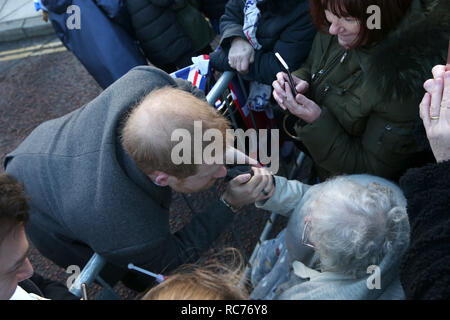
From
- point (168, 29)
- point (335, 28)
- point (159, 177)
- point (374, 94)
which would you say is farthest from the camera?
point (168, 29)

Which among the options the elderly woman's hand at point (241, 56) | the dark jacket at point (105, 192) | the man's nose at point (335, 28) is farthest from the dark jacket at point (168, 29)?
the man's nose at point (335, 28)

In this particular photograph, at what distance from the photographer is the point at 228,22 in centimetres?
269

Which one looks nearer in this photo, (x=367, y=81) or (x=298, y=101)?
(x=367, y=81)

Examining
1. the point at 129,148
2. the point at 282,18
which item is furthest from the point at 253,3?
the point at 129,148

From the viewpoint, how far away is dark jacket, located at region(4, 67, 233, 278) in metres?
1.57

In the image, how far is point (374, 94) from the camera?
175 cm

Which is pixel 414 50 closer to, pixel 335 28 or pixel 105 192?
pixel 335 28

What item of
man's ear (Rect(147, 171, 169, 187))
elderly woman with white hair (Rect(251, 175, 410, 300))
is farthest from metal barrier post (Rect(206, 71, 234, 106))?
elderly woman with white hair (Rect(251, 175, 410, 300))

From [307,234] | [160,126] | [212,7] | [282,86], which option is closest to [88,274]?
[160,126]

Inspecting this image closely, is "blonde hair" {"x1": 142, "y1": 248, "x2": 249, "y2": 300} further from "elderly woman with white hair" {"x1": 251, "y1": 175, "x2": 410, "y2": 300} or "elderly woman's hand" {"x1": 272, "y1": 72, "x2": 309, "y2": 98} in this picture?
"elderly woman's hand" {"x1": 272, "y1": 72, "x2": 309, "y2": 98}

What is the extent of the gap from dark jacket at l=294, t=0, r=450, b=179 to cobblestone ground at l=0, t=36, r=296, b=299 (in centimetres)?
151

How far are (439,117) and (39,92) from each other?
5.20 meters

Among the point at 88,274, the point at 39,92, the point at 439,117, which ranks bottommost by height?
the point at 39,92
